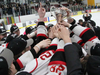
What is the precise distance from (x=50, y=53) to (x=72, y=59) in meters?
0.23

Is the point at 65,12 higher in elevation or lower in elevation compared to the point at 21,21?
higher

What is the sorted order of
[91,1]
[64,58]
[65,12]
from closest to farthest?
[64,58] → [65,12] → [91,1]

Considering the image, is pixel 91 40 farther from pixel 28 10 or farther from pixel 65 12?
pixel 28 10

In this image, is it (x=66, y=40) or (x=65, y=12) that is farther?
(x=65, y=12)

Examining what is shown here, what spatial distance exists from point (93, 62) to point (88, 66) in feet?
0.13

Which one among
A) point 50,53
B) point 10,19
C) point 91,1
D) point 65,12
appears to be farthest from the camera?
point 91,1

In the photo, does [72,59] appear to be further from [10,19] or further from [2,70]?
[10,19]

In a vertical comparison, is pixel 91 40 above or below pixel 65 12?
below

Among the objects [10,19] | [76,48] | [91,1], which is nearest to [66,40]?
[76,48]

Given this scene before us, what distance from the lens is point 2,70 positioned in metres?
0.64

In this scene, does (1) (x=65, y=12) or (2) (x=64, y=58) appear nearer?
(2) (x=64, y=58)

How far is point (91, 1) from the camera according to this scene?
60.9 feet

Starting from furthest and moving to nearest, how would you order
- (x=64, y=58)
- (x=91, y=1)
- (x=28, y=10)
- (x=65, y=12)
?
(x=91, y=1)
(x=28, y=10)
(x=65, y=12)
(x=64, y=58)

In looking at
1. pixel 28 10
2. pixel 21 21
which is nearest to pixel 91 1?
pixel 28 10
